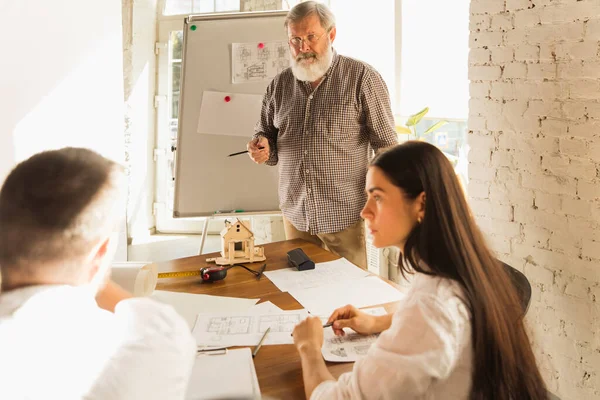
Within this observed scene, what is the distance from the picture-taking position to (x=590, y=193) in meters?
1.92

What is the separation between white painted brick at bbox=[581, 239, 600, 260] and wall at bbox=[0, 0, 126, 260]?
1.90 meters

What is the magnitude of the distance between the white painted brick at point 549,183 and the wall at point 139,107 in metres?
3.75

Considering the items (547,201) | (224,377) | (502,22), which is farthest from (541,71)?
(224,377)

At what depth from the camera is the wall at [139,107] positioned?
480 centimetres

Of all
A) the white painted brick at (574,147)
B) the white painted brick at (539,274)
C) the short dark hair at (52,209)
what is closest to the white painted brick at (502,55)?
the white painted brick at (574,147)

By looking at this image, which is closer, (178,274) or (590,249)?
(178,274)

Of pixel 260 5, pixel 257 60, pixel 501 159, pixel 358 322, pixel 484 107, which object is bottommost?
pixel 358 322

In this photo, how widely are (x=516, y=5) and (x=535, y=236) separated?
967mm

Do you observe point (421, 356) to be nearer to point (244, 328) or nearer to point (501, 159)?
point (244, 328)

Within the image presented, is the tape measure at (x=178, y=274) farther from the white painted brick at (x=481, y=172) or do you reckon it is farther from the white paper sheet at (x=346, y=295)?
the white painted brick at (x=481, y=172)

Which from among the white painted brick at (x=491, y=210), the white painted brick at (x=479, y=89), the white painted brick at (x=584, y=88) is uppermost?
the white painted brick at (x=479, y=89)

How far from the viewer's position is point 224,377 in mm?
1069

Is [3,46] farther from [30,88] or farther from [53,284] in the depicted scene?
[53,284]

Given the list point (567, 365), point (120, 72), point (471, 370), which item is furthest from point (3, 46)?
point (567, 365)
